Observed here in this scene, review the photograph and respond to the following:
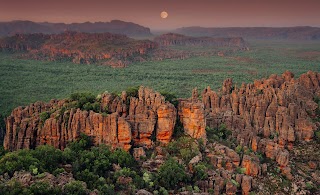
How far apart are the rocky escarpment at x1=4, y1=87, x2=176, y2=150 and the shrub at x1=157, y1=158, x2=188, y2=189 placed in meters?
4.59

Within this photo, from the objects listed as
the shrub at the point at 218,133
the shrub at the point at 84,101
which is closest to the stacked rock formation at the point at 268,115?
the shrub at the point at 218,133

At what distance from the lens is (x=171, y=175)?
29812 mm

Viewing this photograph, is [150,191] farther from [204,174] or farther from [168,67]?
[168,67]

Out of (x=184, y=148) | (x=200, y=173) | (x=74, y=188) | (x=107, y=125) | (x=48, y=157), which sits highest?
(x=107, y=125)

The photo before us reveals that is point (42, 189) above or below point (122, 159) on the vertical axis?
above

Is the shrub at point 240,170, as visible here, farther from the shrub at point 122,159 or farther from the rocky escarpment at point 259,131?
the shrub at point 122,159

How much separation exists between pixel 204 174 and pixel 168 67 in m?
142

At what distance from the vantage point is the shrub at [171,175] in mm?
29612

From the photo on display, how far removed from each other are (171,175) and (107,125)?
8.35m

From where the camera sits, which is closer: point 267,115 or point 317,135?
point 317,135

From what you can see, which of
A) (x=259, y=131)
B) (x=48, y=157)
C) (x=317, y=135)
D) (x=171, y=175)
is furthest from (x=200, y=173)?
(x=317, y=135)

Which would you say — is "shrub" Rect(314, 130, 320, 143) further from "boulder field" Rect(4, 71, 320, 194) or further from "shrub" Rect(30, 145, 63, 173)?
"shrub" Rect(30, 145, 63, 173)

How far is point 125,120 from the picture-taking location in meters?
34.1

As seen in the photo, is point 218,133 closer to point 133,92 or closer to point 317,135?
point 133,92
